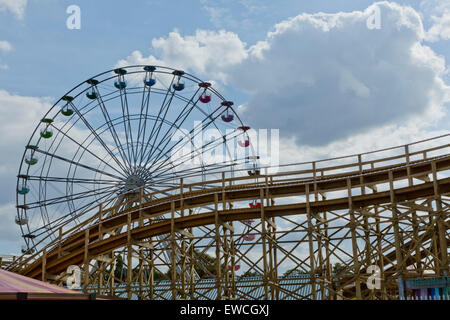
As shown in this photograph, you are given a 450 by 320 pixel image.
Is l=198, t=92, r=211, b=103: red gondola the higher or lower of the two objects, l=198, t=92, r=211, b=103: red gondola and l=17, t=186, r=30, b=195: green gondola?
the higher

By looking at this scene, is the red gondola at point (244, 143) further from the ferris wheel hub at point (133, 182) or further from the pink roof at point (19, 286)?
the pink roof at point (19, 286)

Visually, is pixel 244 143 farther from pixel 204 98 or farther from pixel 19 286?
pixel 19 286

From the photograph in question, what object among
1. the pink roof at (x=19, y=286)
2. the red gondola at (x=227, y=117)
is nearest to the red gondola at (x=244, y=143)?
the red gondola at (x=227, y=117)

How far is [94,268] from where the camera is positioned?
2558 centimetres

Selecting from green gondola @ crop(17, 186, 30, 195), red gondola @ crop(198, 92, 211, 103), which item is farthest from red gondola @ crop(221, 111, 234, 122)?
green gondola @ crop(17, 186, 30, 195)

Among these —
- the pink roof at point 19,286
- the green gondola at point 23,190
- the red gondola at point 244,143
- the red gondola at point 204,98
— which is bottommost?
the pink roof at point 19,286

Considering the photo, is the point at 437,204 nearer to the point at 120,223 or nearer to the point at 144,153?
the point at 120,223

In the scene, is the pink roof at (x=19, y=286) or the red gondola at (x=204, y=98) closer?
the pink roof at (x=19, y=286)

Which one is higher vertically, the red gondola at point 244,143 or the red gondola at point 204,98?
the red gondola at point 204,98

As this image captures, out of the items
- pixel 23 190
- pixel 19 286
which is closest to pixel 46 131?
pixel 23 190

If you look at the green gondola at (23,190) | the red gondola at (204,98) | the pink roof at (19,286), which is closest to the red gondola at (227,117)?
the red gondola at (204,98)

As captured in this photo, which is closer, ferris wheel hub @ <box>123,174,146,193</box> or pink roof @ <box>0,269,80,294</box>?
pink roof @ <box>0,269,80,294</box>

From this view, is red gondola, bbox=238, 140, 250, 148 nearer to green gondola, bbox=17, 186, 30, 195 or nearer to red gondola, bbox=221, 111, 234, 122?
red gondola, bbox=221, 111, 234, 122

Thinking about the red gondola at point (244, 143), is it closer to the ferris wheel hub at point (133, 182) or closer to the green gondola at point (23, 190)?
the ferris wheel hub at point (133, 182)
